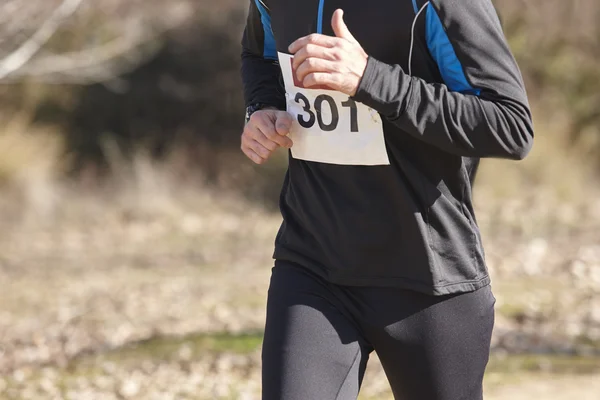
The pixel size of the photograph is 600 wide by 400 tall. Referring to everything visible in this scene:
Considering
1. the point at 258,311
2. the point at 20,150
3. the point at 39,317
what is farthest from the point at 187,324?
the point at 20,150

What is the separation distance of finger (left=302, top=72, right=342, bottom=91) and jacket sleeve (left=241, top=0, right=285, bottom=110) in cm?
62

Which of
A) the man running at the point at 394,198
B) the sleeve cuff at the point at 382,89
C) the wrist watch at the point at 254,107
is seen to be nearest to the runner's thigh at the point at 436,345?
the man running at the point at 394,198

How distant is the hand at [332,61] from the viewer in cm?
202

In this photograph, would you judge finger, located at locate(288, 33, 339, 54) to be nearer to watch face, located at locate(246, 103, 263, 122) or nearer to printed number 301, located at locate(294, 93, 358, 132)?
printed number 301, located at locate(294, 93, 358, 132)

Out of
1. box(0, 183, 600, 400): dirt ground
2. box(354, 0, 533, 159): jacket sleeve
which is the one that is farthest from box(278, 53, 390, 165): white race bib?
box(0, 183, 600, 400): dirt ground

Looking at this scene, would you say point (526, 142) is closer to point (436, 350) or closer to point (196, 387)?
point (436, 350)

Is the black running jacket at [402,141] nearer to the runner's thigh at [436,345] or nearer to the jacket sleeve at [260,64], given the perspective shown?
the runner's thigh at [436,345]

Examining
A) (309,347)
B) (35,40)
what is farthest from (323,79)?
(35,40)

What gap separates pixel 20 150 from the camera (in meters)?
→ 11.6

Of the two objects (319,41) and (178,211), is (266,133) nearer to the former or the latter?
(319,41)

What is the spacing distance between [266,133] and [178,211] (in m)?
8.73

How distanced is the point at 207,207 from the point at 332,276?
9080 mm

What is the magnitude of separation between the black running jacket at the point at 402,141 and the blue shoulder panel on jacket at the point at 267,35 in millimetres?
131

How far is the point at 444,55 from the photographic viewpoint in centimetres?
216
